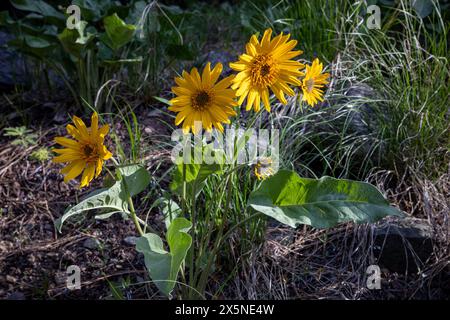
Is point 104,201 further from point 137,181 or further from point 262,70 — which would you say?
point 262,70

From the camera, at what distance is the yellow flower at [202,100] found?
5.47 ft

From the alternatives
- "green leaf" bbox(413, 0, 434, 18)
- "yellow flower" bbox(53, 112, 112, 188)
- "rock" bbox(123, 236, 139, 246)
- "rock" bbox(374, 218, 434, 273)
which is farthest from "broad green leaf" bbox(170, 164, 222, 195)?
"green leaf" bbox(413, 0, 434, 18)

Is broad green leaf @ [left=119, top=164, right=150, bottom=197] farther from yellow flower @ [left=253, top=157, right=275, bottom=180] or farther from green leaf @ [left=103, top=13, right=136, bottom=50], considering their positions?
green leaf @ [left=103, top=13, right=136, bottom=50]

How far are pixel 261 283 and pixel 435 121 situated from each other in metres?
0.99

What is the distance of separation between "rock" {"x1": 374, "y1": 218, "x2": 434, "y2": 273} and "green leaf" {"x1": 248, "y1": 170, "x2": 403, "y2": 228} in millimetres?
567

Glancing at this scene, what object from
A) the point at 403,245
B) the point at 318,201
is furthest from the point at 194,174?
the point at 403,245

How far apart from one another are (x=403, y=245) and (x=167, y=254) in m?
1.01

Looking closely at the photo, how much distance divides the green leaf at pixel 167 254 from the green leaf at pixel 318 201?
8.6 inches

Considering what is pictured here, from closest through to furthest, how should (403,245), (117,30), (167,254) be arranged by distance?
(167,254), (403,245), (117,30)

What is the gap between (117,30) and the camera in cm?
264

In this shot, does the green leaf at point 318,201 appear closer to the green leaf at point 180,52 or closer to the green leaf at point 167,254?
the green leaf at point 167,254

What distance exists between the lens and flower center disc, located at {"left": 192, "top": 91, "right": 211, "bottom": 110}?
1674 mm

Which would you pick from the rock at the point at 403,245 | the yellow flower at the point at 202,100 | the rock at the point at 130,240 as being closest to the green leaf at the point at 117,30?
the rock at the point at 130,240
